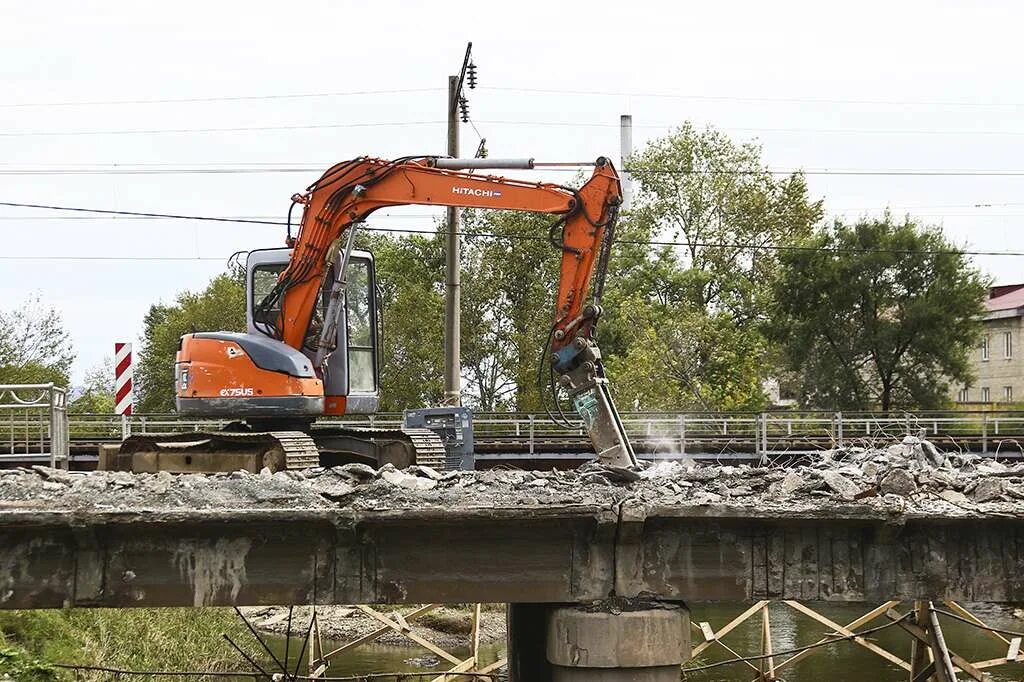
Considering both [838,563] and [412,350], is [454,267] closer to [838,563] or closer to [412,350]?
[838,563]

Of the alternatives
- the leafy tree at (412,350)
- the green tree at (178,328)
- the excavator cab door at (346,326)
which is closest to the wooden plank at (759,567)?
the excavator cab door at (346,326)

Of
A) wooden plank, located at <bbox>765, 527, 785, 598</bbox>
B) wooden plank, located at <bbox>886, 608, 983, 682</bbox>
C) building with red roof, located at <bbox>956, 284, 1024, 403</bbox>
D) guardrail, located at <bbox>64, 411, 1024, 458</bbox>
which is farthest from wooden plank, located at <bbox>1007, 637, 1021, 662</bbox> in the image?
building with red roof, located at <bbox>956, 284, 1024, 403</bbox>

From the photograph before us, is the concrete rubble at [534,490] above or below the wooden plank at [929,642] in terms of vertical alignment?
above

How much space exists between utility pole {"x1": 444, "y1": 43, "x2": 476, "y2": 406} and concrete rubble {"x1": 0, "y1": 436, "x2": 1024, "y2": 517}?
515 inches

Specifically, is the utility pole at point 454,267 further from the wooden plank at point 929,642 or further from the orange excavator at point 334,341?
the wooden plank at point 929,642

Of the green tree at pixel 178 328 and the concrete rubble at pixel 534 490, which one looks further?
the green tree at pixel 178 328

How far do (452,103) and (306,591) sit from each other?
16877mm

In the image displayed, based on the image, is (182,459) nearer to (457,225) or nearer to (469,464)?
(469,464)

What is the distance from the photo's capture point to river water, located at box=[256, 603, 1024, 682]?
16062mm

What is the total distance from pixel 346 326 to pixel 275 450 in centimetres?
206

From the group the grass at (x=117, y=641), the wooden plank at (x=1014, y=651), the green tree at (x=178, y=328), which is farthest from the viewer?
the green tree at (x=178, y=328)

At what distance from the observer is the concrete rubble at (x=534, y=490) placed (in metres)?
8.05

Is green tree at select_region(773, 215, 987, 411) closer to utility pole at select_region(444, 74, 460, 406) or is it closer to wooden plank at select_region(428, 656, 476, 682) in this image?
utility pole at select_region(444, 74, 460, 406)

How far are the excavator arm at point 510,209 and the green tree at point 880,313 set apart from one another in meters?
29.1
